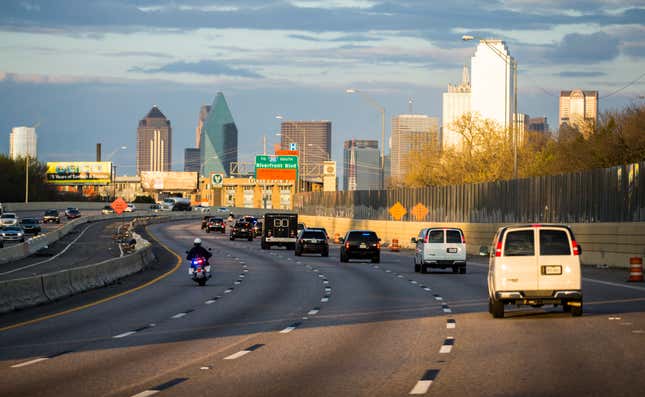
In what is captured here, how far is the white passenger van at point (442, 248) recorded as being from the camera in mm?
45312

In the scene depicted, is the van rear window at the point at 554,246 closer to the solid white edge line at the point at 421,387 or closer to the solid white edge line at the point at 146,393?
the solid white edge line at the point at 421,387

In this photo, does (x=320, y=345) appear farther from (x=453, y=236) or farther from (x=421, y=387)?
(x=453, y=236)

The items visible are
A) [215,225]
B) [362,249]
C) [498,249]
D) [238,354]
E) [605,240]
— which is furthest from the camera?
[215,225]

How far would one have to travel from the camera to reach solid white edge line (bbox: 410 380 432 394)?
1320 centimetres

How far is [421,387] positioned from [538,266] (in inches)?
407

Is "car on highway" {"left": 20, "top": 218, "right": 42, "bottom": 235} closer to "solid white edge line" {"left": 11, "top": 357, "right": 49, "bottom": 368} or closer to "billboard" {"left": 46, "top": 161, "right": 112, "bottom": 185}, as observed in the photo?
"solid white edge line" {"left": 11, "top": 357, "right": 49, "bottom": 368}

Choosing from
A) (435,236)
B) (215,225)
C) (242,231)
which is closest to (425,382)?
(435,236)

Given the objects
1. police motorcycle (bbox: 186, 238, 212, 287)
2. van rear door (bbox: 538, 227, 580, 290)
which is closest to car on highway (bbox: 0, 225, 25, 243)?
police motorcycle (bbox: 186, 238, 212, 287)

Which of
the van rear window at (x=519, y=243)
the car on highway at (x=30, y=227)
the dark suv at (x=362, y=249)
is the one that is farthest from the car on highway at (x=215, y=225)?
the van rear window at (x=519, y=243)

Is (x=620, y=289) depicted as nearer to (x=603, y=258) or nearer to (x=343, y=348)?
(x=603, y=258)

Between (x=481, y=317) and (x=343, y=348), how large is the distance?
662 cm

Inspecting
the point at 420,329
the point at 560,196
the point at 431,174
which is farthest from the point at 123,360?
the point at 431,174

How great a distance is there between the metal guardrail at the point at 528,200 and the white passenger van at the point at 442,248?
625 cm

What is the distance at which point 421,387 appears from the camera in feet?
44.5
